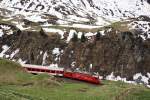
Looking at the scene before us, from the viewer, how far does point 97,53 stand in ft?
580

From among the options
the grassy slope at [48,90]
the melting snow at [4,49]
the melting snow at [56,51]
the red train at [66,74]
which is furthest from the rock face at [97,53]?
the grassy slope at [48,90]

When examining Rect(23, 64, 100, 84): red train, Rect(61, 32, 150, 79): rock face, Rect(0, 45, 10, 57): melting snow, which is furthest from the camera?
Rect(0, 45, 10, 57): melting snow

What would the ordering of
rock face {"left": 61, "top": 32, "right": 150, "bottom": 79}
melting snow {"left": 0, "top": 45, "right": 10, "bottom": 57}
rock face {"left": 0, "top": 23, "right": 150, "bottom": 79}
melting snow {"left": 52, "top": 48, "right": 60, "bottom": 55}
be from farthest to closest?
melting snow {"left": 0, "top": 45, "right": 10, "bottom": 57} < melting snow {"left": 52, "top": 48, "right": 60, "bottom": 55} < rock face {"left": 0, "top": 23, "right": 150, "bottom": 79} < rock face {"left": 61, "top": 32, "right": 150, "bottom": 79}

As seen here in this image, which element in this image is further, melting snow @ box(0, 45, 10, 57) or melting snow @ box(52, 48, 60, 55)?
melting snow @ box(0, 45, 10, 57)

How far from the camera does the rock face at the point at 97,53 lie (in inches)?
6713

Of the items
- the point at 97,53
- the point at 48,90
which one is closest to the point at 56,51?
the point at 97,53

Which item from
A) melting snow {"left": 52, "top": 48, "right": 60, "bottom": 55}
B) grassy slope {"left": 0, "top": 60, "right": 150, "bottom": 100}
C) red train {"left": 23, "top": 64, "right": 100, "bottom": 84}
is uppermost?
melting snow {"left": 52, "top": 48, "right": 60, "bottom": 55}

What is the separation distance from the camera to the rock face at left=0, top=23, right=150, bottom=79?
559 ft

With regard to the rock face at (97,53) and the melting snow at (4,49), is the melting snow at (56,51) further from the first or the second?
the melting snow at (4,49)

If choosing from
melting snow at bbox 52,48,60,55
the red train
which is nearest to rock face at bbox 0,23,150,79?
melting snow at bbox 52,48,60,55

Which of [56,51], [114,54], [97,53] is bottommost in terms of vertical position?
[114,54]

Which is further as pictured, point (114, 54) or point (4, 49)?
point (4, 49)

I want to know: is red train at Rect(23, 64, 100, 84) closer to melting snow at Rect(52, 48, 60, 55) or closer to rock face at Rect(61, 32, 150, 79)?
rock face at Rect(61, 32, 150, 79)

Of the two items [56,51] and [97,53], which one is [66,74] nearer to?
[97,53]
